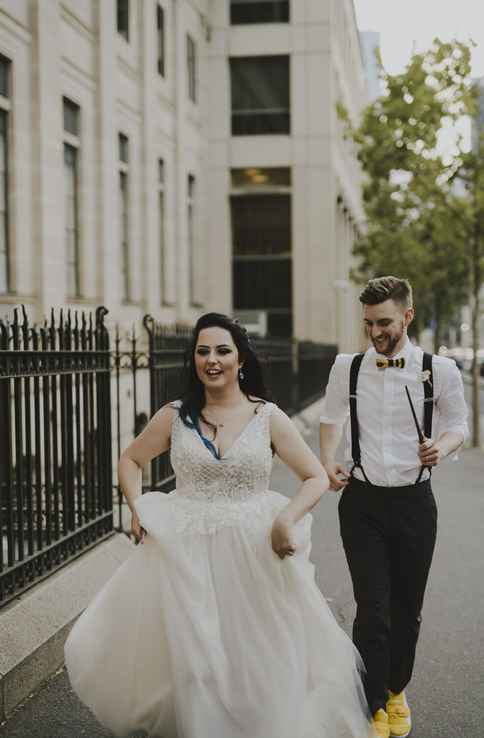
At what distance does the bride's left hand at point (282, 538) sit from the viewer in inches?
151

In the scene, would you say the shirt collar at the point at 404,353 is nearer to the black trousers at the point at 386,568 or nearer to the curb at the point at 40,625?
the black trousers at the point at 386,568

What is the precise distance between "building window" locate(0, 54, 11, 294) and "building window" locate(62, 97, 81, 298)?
8.72 ft

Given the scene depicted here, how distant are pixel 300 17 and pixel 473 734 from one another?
3261cm

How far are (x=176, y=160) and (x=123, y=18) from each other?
16.4 ft

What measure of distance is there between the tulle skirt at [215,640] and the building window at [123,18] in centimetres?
1861

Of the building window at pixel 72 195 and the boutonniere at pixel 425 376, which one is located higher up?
the building window at pixel 72 195

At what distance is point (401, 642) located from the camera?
4.62 meters

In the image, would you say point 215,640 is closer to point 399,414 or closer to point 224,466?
point 224,466

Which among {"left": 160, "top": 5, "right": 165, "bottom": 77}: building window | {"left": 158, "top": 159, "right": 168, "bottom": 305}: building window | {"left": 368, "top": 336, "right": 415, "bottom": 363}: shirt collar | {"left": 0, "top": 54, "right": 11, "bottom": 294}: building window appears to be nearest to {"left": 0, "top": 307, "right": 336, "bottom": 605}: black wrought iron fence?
{"left": 368, "top": 336, "right": 415, "bottom": 363}: shirt collar

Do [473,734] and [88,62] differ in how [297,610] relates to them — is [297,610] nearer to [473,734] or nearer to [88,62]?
[473,734]

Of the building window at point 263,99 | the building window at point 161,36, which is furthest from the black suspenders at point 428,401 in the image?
the building window at point 263,99

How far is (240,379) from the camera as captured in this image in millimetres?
4293

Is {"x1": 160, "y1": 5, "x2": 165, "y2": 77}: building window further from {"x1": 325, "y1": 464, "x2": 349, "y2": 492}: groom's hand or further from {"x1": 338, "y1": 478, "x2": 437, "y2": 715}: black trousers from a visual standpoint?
{"x1": 338, "y1": 478, "x2": 437, "y2": 715}: black trousers

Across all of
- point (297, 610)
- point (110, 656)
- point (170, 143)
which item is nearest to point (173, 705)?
point (110, 656)
